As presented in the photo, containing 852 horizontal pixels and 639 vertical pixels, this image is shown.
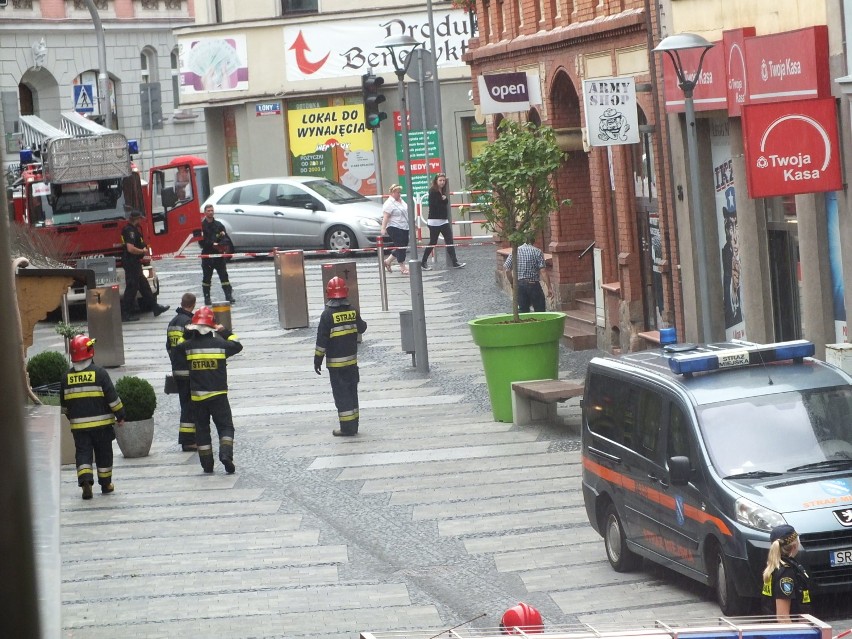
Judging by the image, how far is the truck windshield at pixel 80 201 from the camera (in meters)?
28.0

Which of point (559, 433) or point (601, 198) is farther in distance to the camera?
point (601, 198)

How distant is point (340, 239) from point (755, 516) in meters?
25.2

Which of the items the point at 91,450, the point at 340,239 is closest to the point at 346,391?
the point at 91,450

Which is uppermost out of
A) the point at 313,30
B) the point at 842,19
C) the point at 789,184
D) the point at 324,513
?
the point at 313,30

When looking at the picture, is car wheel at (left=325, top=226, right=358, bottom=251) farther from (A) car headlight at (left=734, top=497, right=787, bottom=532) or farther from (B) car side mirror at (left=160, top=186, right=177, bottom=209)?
(A) car headlight at (left=734, top=497, right=787, bottom=532)

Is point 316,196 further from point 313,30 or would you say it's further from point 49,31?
point 49,31

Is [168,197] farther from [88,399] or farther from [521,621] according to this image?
[521,621]

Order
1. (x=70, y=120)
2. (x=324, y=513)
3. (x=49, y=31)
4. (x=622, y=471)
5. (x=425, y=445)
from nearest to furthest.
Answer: (x=622, y=471), (x=324, y=513), (x=425, y=445), (x=70, y=120), (x=49, y=31)

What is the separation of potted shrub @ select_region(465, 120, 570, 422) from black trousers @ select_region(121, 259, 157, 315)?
10242mm

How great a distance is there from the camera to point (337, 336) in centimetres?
1656

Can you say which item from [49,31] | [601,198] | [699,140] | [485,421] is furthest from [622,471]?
[49,31]

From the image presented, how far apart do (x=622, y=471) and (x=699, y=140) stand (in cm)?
878

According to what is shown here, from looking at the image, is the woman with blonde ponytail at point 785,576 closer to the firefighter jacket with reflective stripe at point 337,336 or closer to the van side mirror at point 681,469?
the van side mirror at point 681,469

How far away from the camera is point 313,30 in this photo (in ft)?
137
